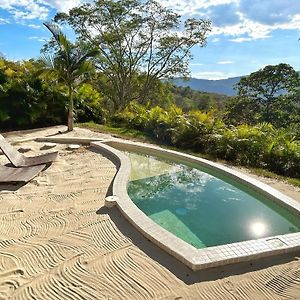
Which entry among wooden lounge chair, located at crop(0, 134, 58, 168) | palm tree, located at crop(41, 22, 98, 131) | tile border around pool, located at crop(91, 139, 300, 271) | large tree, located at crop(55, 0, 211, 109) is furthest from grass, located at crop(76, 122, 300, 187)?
large tree, located at crop(55, 0, 211, 109)

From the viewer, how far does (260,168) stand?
9031 millimetres

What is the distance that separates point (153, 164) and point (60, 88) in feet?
26.8

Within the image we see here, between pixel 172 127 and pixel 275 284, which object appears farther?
pixel 172 127

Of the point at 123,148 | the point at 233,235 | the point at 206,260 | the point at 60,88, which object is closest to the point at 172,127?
the point at 123,148

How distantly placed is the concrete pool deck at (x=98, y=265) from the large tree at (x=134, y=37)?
16.8m

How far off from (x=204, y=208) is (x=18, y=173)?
4.41m

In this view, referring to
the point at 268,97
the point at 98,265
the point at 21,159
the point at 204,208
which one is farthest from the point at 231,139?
the point at 268,97

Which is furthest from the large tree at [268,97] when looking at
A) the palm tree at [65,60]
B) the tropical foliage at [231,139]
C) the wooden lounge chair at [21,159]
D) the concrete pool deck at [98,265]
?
the concrete pool deck at [98,265]

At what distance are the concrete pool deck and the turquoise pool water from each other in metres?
0.91

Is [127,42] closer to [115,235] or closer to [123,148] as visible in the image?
[123,148]

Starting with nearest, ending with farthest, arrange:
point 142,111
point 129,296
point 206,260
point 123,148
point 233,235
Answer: point 129,296
point 206,260
point 233,235
point 123,148
point 142,111

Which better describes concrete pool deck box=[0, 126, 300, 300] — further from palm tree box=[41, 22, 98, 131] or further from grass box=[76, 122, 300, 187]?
palm tree box=[41, 22, 98, 131]

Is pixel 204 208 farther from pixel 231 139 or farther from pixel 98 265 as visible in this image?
pixel 231 139

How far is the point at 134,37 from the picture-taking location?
21.7 meters
